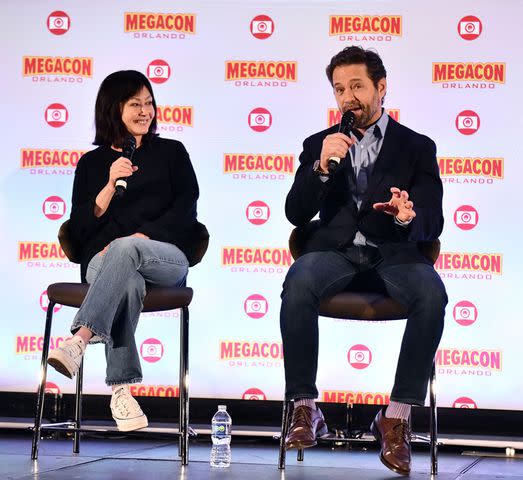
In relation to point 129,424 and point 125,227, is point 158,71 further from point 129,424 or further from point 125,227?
point 129,424

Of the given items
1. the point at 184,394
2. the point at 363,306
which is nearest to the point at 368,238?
the point at 363,306

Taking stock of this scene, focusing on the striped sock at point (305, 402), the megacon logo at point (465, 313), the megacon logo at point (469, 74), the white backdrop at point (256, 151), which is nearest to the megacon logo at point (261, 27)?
the white backdrop at point (256, 151)

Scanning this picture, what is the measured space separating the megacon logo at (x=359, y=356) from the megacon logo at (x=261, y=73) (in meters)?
1.29

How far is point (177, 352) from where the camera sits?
15.0 ft

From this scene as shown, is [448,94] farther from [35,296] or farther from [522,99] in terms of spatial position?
[35,296]

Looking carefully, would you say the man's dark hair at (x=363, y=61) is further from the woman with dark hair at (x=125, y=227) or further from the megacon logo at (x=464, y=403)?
the megacon logo at (x=464, y=403)

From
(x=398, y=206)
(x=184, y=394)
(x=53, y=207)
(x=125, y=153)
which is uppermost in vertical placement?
(x=125, y=153)

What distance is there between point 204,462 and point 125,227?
0.97 meters

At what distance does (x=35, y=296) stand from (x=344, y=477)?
2076 mm

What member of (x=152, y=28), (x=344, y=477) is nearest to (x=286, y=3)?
(x=152, y=28)

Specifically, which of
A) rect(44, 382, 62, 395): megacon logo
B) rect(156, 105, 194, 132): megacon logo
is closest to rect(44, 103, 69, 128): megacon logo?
rect(156, 105, 194, 132): megacon logo

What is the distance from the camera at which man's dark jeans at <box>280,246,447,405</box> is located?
10.4ft

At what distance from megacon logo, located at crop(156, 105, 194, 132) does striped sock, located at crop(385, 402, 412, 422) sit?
2.01 meters

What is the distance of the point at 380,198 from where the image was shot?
11.5ft
